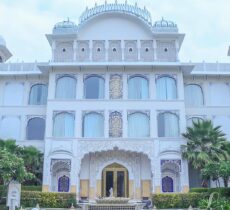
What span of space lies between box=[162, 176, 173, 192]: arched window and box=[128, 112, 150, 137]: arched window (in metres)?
3.16

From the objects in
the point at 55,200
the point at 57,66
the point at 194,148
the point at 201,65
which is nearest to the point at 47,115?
the point at 57,66

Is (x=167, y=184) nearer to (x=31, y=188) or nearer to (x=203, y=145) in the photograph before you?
(x=203, y=145)

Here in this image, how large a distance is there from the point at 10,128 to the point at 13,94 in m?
2.56

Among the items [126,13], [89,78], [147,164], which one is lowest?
[147,164]

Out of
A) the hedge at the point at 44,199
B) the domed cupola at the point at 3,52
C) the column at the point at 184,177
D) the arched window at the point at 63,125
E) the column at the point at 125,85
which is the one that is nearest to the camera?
the hedge at the point at 44,199

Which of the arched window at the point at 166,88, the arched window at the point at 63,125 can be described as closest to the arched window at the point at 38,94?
the arched window at the point at 63,125

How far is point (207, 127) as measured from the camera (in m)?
23.5

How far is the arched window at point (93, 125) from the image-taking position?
79.3 ft

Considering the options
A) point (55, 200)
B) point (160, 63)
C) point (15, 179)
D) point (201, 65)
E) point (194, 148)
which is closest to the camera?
point (15, 179)

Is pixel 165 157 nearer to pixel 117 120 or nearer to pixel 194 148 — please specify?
pixel 194 148

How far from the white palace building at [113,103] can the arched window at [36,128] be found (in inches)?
2.7

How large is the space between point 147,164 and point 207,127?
4.60 m

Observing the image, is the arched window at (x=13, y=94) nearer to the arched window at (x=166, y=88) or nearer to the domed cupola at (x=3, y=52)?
the domed cupola at (x=3, y=52)

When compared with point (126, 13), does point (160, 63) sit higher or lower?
lower
